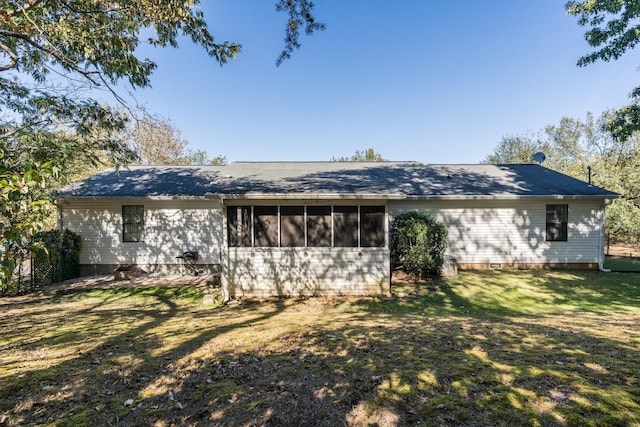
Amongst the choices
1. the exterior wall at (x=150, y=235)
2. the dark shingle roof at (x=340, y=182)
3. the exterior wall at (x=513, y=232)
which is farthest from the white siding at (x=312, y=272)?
the exterior wall at (x=513, y=232)

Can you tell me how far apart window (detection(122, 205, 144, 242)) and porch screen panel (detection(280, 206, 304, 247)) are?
6784 mm


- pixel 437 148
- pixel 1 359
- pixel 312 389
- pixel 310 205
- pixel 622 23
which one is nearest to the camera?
pixel 312 389

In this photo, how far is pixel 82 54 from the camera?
21.5 feet

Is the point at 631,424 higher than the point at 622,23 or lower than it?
lower

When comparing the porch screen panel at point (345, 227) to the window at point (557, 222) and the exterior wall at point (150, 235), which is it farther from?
the window at point (557, 222)

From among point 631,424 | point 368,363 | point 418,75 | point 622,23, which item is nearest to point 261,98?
point 418,75

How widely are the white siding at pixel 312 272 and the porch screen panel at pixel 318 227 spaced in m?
0.21

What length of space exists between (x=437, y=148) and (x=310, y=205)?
2539cm

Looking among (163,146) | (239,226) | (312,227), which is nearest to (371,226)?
(312,227)

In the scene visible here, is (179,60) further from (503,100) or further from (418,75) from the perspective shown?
(503,100)

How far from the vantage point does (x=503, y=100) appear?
17406 mm

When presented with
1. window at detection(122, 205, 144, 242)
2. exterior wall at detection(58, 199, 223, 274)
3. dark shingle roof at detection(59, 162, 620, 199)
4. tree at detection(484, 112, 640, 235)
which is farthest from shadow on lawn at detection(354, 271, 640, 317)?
tree at detection(484, 112, 640, 235)

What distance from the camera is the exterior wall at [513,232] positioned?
1128cm

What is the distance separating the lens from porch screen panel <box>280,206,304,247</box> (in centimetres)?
823
